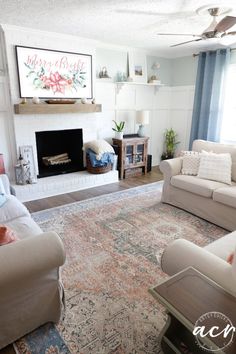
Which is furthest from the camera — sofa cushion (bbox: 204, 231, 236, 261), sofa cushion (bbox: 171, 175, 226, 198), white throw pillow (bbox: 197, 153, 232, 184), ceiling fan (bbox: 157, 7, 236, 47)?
white throw pillow (bbox: 197, 153, 232, 184)

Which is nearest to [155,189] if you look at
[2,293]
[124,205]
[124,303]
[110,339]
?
[124,205]

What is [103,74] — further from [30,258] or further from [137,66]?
[30,258]

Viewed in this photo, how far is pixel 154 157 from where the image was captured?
552 cm

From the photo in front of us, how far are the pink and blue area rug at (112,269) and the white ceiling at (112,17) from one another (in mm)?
2135

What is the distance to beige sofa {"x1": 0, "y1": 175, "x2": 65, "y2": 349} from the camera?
1.24m

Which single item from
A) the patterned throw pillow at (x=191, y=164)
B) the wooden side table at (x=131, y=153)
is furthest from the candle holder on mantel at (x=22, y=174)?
the patterned throw pillow at (x=191, y=164)

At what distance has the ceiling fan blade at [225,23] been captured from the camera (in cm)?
207

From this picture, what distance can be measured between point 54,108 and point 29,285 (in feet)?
9.34

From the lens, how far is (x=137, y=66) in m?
4.68

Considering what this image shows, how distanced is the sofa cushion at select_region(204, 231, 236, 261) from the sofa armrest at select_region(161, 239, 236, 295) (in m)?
0.25

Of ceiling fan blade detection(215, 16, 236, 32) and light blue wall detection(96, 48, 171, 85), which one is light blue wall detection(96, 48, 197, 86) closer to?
light blue wall detection(96, 48, 171, 85)

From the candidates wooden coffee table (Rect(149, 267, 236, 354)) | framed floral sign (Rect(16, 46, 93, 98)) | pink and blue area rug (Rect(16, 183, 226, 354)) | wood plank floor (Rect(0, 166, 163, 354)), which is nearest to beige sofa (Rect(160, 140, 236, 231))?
pink and blue area rug (Rect(16, 183, 226, 354))

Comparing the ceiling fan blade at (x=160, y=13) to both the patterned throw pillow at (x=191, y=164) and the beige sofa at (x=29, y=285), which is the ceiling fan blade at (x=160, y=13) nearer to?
the patterned throw pillow at (x=191, y=164)

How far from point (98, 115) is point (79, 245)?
2.72 m
